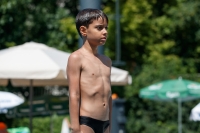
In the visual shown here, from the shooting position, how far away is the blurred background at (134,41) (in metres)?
17.2

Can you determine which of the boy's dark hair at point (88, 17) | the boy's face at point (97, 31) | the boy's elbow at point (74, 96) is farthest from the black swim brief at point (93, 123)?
the boy's dark hair at point (88, 17)

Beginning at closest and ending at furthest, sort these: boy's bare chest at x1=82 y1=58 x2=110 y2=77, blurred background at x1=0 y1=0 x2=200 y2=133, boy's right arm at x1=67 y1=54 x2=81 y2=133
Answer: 1. boy's right arm at x1=67 y1=54 x2=81 y2=133
2. boy's bare chest at x1=82 y1=58 x2=110 y2=77
3. blurred background at x1=0 y1=0 x2=200 y2=133

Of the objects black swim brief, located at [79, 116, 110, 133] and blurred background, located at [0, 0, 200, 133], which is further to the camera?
blurred background, located at [0, 0, 200, 133]

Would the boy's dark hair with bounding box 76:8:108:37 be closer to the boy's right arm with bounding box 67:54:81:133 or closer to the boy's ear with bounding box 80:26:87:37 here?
the boy's ear with bounding box 80:26:87:37

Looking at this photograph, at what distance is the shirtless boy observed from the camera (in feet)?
15.4

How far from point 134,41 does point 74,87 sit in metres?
15.5

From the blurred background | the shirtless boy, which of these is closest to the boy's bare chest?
the shirtless boy

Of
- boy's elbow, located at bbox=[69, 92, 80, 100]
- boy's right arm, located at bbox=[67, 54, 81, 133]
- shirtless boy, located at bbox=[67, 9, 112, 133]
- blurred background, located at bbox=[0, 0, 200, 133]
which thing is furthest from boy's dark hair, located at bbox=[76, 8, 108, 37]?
blurred background, located at bbox=[0, 0, 200, 133]

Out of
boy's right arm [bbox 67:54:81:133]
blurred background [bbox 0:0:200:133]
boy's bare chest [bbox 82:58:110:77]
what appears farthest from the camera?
blurred background [bbox 0:0:200:133]

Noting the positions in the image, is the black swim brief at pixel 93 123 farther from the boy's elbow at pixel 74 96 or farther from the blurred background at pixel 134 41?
the blurred background at pixel 134 41

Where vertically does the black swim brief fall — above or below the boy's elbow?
below

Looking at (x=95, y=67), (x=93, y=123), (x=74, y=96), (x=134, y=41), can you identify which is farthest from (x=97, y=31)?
(x=134, y=41)

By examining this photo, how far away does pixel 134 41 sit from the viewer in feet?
66.0

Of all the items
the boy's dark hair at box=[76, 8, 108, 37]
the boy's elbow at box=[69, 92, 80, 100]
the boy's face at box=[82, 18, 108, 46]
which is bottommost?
the boy's elbow at box=[69, 92, 80, 100]
